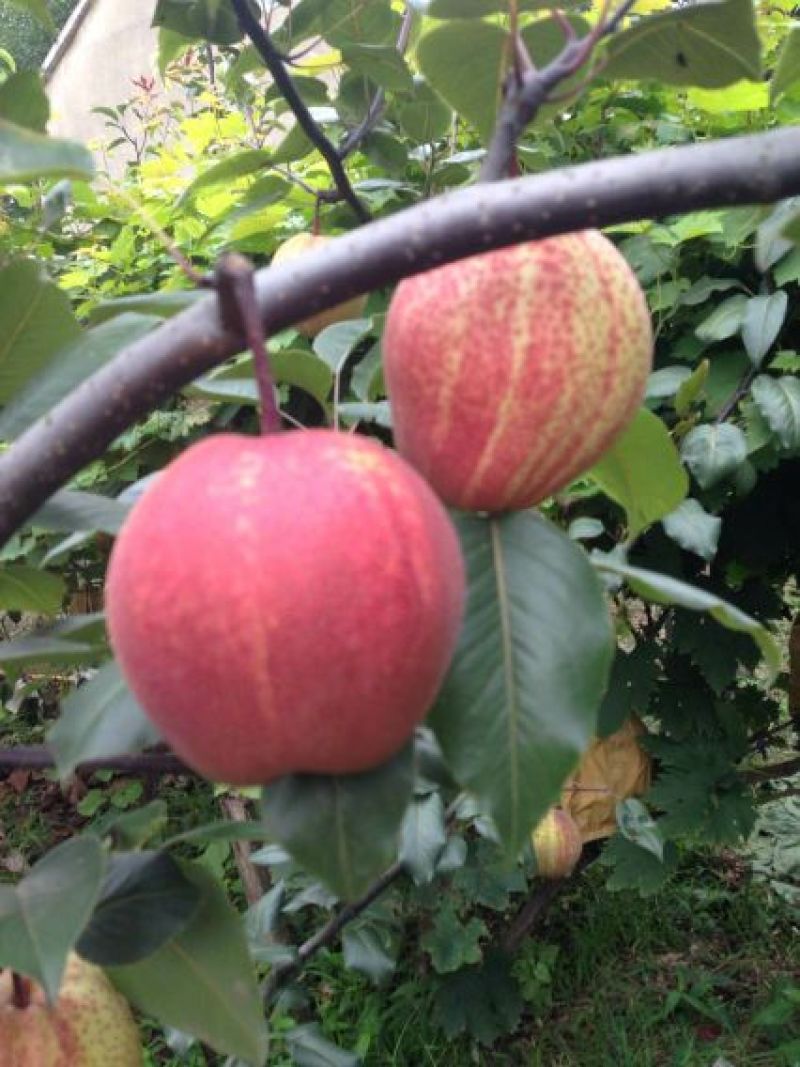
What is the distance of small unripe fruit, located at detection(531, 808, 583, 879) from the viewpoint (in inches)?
73.3

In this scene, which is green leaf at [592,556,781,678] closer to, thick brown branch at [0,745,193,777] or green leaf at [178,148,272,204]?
thick brown branch at [0,745,193,777]

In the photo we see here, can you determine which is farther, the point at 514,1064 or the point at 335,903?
the point at 514,1064

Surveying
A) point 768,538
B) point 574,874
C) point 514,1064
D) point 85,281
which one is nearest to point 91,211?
point 85,281

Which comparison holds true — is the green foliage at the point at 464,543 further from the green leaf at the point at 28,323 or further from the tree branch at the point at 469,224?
the tree branch at the point at 469,224

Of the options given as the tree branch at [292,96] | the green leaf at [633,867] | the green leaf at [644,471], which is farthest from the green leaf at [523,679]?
the green leaf at [633,867]

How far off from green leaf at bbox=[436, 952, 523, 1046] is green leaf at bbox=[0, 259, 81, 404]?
158 cm

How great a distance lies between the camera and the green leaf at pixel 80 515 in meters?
0.71

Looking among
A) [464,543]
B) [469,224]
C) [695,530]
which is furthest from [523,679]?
[695,530]

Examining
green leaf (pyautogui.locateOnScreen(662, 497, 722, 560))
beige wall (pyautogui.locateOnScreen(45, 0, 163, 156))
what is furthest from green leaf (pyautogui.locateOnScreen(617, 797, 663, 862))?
beige wall (pyautogui.locateOnScreen(45, 0, 163, 156))

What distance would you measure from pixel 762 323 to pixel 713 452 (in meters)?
0.27

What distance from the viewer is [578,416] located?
58 cm

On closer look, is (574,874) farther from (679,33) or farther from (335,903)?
(679,33)

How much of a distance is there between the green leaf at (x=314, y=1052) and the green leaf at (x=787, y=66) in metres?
1.16

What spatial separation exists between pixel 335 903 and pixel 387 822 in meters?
1.05
